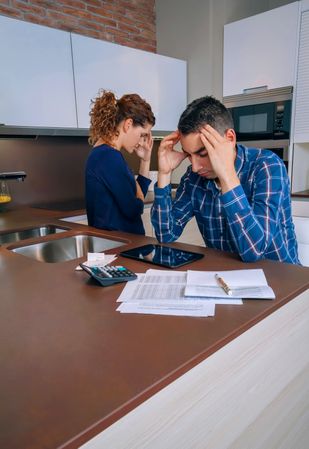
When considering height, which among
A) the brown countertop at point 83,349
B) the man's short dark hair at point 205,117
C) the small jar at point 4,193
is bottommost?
the brown countertop at point 83,349

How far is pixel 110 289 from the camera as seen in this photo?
35.9 inches

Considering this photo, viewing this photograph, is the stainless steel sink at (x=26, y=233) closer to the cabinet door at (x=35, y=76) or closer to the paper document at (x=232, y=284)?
the cabinet door at (x=35, y=76)

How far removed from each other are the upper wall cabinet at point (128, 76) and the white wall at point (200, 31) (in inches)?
5.6

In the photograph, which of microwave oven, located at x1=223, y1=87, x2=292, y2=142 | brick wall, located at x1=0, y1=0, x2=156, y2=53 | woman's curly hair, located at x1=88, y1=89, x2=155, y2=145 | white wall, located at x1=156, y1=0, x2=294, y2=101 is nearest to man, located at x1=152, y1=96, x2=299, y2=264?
woman's curly hair, located at x1=88, y1=89, x2=155, y2=145

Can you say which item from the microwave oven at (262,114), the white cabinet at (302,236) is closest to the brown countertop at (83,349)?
the white cabinet at (302,236)

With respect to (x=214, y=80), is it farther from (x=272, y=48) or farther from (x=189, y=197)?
(x=189, y=197)

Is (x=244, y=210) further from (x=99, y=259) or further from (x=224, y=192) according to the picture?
(x=99, y=259)

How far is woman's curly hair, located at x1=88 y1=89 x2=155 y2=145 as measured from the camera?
5.46 feet

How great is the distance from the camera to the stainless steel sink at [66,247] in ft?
4.91

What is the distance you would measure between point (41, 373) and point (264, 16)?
295cm

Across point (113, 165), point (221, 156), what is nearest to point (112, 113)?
point (113, 165)

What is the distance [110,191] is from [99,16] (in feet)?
6.55

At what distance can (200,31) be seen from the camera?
3068 mm

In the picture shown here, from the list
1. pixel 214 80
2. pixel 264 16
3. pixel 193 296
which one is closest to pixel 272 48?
pixel 264 16
